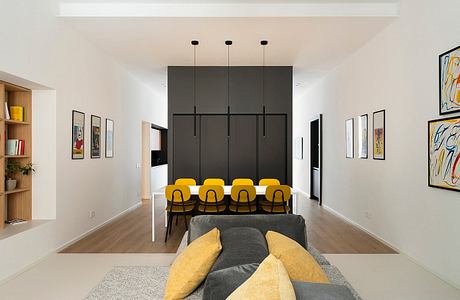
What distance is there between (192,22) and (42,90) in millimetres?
2136

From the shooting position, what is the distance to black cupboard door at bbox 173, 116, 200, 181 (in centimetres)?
646

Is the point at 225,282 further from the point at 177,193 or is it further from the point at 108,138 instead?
the point at 108,138

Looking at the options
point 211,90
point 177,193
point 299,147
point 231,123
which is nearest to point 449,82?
point 177,193

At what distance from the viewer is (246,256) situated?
5.80 feet

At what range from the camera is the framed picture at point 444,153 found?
3100mm

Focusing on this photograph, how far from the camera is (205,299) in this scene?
1466mm

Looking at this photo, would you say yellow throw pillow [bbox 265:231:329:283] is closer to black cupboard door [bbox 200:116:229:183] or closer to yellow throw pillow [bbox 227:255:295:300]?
yellow throw pillow [bbox 227:255:295:300]

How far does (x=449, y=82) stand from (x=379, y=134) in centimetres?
172

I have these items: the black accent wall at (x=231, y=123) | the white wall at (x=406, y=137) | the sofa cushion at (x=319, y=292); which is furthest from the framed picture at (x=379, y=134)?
the sofa cushion at (x=319, y=292)

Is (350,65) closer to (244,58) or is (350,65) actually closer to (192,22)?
(244,58)

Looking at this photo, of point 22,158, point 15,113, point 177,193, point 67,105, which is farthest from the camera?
point 177,193

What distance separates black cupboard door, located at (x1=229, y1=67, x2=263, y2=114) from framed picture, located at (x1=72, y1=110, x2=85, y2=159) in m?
2.75

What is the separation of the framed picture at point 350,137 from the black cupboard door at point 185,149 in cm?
285

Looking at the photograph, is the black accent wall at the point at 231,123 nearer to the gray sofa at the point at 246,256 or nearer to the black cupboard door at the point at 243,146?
the black cupboard door at the point at 243,146
